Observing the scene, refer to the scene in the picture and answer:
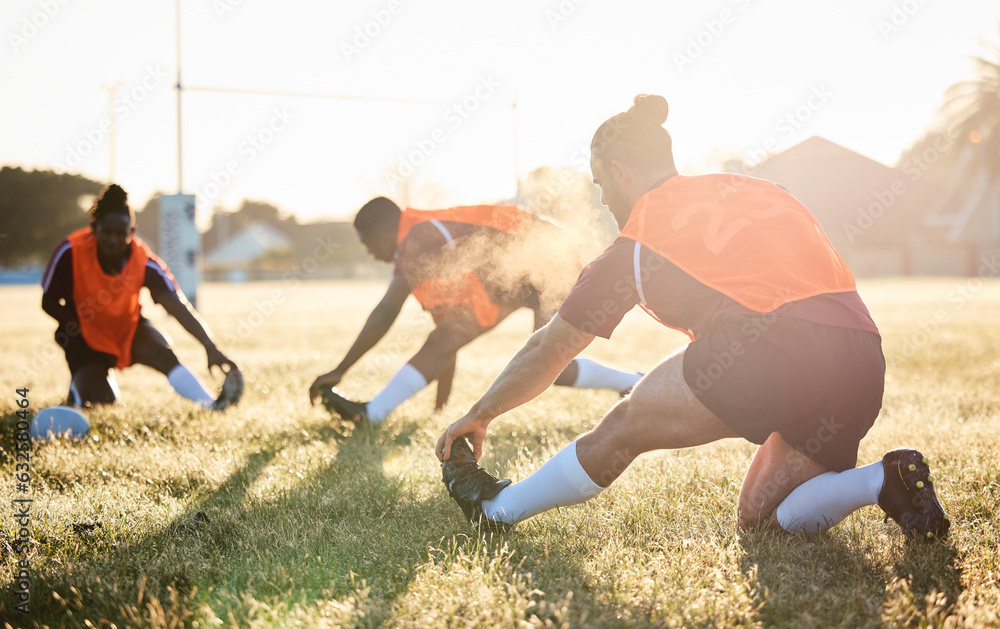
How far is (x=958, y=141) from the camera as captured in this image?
34812 mm

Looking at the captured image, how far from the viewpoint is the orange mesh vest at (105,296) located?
16.1 feet

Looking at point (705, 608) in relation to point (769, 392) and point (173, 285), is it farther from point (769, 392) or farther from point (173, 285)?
point (173, 285)

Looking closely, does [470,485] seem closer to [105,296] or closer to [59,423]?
[59,423]

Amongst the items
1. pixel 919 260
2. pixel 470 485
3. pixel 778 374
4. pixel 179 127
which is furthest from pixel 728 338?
pixel 919 260

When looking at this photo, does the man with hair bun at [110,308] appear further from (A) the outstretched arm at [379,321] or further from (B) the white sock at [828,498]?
(B) the white sock at [828,498]

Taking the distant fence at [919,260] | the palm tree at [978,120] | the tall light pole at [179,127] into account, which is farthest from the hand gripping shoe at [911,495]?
the distant fence at [919,260]

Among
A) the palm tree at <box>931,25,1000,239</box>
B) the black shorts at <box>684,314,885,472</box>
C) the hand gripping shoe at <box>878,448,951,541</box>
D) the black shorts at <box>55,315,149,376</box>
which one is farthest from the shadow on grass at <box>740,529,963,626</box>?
the palm tree at <box>931,25,1000,239</box>

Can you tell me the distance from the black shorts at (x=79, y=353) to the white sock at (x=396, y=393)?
2048mm

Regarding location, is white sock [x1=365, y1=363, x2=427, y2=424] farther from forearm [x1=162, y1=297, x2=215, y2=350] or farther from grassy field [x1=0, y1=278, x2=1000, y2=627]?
forearm [x1=162, y1=297, x2=215, y2=350]

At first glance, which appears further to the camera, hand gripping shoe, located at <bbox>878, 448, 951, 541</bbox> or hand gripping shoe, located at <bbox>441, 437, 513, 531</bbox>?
hand gripping shoe, located at <bbox>441, 437, 513, 531</bbox>

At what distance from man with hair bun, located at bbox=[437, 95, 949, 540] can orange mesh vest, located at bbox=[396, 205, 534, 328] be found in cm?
229

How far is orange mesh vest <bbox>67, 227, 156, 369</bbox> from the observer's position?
4.91 m

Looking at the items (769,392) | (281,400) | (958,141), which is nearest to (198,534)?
(769,392)

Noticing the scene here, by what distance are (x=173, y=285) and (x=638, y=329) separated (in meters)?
8.99
